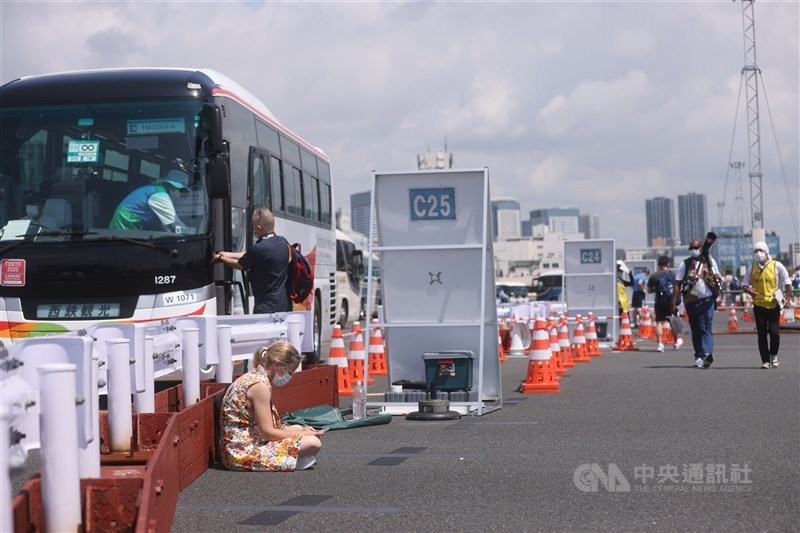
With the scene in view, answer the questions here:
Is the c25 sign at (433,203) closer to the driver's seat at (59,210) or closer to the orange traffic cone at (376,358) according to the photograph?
the driver's seat at (59,210)

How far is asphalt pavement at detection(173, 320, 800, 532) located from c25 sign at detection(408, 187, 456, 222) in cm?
220

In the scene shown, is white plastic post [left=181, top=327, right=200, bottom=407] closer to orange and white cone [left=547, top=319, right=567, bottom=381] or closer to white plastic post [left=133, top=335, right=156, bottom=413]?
white plastic post [left=133, top=335, right=156, bottom=413]

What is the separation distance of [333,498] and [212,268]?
271 inches

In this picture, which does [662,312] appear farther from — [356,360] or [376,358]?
[356,360]

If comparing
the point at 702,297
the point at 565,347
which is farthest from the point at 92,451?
the point at 565,347

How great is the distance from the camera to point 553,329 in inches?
759

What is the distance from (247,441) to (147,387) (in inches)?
32.5

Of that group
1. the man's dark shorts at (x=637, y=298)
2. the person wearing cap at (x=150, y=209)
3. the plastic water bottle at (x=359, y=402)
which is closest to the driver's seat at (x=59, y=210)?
the person wearing cap at (x=150, y=209)

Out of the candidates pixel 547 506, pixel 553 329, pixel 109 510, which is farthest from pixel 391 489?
pixel 553 329

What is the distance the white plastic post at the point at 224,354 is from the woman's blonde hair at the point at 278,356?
2118mm

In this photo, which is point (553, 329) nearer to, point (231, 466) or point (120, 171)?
point (120, 171)

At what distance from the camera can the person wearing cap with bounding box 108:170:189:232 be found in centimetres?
1359

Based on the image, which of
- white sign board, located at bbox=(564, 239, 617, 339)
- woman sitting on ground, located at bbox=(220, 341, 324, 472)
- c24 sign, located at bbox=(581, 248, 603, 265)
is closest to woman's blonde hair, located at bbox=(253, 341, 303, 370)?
woman sitting on ground, located at bbox=(220, 341, 324, 472)

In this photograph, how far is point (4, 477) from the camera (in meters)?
4.35
